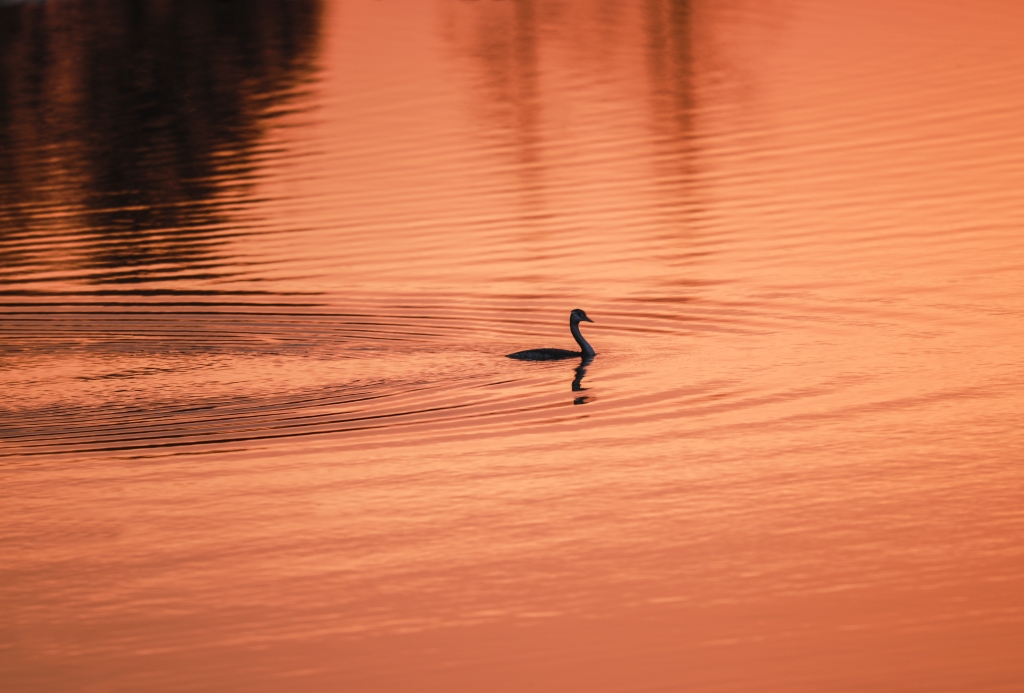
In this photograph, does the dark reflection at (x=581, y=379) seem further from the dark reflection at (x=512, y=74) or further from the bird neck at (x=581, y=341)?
the dark reflection at (x=512, y=74)

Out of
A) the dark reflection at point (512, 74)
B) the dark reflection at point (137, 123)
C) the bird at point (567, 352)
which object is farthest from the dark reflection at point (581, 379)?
the dark reflection at point (512, 74)

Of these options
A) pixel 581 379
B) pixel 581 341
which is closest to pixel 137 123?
pixel 581 341

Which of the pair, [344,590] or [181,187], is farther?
[181,187]

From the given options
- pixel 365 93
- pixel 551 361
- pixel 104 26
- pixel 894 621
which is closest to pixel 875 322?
pixel 551 361

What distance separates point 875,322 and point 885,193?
9.39m

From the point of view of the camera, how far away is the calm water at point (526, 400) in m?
11.0

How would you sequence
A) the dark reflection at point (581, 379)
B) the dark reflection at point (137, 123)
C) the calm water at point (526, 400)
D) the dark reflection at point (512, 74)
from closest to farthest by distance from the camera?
1. the calm water at point (526, 400)
2. the dark reflection at point (581, 379)
3. the dark reflection at point (137, 123)
4. the dark reflection at point (512, 74)

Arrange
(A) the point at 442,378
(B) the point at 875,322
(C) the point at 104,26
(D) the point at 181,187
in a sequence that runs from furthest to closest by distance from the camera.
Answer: (C) the point at 104,26 < (D) the point at 181,187 < (B) the point at 875,322 < (A) the point at 442,378

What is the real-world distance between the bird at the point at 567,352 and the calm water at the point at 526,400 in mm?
272

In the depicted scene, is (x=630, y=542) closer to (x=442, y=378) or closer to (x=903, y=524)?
(x=903, y=524)

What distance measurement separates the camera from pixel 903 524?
12859 millimetres

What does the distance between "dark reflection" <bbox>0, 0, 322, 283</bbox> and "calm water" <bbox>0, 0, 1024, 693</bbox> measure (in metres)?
0.24

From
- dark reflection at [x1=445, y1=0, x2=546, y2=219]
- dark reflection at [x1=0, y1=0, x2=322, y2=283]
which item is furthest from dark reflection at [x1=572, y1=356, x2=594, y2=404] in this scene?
dark reflection at [x1=445, y1=0, x2=546, y2=219]

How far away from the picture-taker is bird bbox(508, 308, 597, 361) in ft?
64.6
